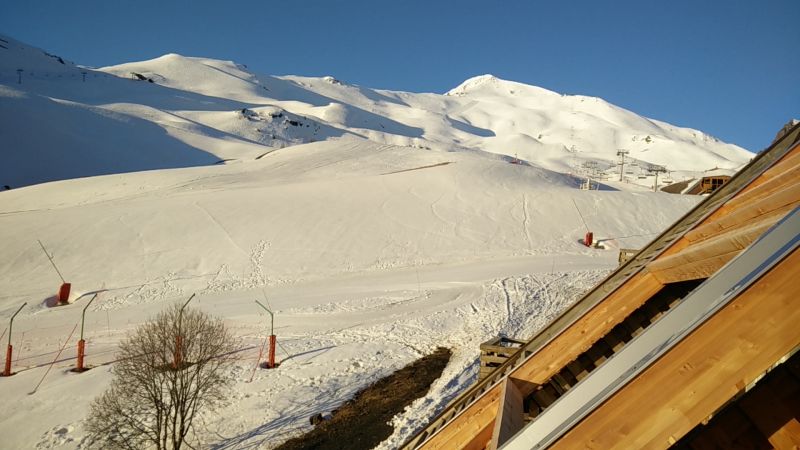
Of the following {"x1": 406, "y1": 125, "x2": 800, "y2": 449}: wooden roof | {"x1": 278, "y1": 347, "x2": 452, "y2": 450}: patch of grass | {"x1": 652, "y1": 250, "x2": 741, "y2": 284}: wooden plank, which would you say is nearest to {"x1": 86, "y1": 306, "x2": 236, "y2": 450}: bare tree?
{"x1": 278, "y1": 347, "x2": 452, "y2": 450}: patch of grass

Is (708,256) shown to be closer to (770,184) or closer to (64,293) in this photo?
(770,184)

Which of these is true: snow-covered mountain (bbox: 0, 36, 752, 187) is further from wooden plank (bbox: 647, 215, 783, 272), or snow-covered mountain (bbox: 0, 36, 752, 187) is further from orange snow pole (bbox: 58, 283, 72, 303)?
wooden plank (bbox: 647, 215, 783, 272)

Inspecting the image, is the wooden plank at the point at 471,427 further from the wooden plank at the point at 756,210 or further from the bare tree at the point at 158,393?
the bare tree at the point at 158,393

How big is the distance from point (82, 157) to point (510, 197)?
74.4 metres

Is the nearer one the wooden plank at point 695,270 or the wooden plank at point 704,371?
the wooden plank at point 704,371

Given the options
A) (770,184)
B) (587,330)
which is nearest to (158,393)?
(587,330)

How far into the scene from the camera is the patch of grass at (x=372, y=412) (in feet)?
35.2

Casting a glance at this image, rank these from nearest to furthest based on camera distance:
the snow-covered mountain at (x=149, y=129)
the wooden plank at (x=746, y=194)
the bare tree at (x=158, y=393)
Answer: the wooden plank at (x=746, y=194) → the bare tree at (x=158, y=393) → the snow-covered mountain at (x=149, y=129)

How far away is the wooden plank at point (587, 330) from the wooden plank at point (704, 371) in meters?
1.85

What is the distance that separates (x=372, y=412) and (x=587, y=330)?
31.8 ft

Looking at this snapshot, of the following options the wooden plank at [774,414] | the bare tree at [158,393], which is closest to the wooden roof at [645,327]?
the wooden plank at [774,414]

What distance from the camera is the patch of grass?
1073 cm

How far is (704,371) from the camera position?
54.5 inches

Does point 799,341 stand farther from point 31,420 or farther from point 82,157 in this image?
point 82,157
